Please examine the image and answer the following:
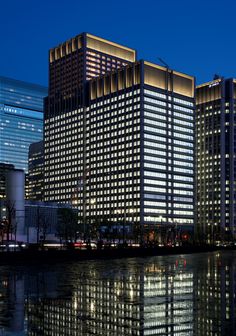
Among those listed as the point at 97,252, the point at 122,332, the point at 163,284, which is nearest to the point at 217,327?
the point at 122,332

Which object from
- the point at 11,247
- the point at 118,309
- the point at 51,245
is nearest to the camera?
the point at 118,309

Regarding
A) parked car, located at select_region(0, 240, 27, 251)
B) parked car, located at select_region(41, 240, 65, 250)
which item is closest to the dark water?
parked car, located at select_region(0, 240, 27, 251)

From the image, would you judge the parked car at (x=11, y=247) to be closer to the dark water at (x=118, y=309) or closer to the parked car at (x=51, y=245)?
the parked car at (x=51, y=245)

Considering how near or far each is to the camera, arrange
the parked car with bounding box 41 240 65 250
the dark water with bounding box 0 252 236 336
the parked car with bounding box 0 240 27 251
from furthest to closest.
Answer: the parked car with bounding box 41 240 65 250 < the parked car with bounding box 0 240 27 251 < the dark water with bounding box 0 252 236 336

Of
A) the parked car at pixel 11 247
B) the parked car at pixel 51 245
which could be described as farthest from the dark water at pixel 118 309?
the parked car at pixel 51 245

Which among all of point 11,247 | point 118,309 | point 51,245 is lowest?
point 51,245

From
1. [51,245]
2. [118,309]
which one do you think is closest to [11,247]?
[51,245]

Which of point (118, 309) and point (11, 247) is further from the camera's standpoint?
point (11, 247)

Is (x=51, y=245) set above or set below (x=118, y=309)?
below

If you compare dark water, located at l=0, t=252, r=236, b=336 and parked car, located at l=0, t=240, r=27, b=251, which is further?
parked car, located at l=0, t=240, r=27, b=251

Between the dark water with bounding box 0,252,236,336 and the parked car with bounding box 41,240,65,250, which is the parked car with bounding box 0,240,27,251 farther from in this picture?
the dark water with bounding box 0,252,236,336

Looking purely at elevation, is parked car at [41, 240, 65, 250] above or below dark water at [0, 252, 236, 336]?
below

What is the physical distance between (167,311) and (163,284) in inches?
574

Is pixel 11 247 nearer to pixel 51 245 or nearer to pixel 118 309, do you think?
pixel 51 245
